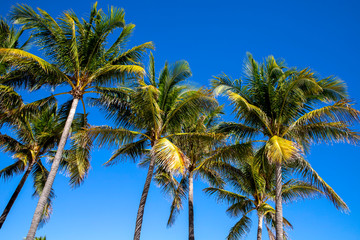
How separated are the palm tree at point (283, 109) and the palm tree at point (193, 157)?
118cm

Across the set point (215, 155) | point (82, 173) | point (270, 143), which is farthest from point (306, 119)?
Answer: point (82, 173)

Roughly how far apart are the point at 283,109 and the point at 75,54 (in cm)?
852

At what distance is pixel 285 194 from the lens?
16.4 metres

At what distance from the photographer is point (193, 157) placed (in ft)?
53.0

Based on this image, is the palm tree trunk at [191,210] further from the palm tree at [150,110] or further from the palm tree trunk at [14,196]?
the palm tree trunk at [14,196]

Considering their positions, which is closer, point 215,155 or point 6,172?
point 215,155

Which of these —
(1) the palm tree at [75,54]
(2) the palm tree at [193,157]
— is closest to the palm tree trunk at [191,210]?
(2) the palm tree at [193,157]


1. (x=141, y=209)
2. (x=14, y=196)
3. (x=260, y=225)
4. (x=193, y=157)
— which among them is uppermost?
(x=193, y=157)

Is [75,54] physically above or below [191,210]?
above

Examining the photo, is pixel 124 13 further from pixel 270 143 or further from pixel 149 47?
pixel 270 143

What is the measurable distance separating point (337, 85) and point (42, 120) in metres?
14.7

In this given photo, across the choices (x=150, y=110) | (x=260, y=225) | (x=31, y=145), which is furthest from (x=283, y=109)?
(x=31, y=145)

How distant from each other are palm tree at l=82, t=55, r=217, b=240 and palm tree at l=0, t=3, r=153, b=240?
81 cm

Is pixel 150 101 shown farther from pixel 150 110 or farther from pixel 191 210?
pixel 191 210
